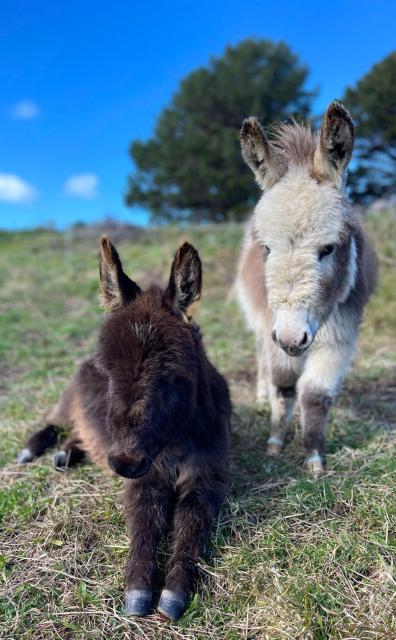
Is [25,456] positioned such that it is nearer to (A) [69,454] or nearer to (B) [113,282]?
(A) [69,454]

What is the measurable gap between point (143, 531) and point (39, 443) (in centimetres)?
179

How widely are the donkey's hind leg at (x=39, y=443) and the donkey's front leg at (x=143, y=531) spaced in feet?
4.69

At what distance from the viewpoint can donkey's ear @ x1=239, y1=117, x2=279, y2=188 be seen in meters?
3.56

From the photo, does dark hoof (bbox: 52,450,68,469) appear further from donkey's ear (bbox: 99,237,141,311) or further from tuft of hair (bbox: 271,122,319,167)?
tuft of hair (bbox: 271,122,319,167)

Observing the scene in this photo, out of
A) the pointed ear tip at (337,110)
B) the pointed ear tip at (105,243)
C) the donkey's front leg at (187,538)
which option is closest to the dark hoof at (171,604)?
the donkey's front leg at (187,538)

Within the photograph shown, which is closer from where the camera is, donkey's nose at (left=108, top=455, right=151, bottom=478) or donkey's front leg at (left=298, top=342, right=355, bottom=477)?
donkey's nose at (left=108, top=455, right=151, bottom=478)

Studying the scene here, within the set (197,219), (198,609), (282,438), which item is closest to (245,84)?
(197,219)

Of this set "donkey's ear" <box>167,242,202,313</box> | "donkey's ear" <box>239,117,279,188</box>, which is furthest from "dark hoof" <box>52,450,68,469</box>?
"donkey's ear" <box>239,117,279,188</box>

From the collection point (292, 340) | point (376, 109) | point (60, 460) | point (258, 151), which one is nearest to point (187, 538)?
point (292, 340)

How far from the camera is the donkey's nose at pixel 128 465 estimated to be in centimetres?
239

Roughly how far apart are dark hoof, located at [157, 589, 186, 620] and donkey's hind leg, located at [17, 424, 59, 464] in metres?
2.03

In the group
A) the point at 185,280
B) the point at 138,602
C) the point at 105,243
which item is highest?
the point at 105,243

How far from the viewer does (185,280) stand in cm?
294

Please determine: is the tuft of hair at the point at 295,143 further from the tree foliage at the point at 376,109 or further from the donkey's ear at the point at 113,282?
the tree foliage at the point at 376,109
